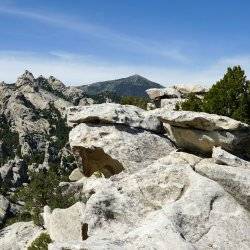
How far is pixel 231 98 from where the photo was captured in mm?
50969

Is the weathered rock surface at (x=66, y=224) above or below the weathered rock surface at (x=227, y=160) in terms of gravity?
below

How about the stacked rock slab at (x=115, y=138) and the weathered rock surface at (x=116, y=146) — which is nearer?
the weathered rock surface at (x=116, y=146)

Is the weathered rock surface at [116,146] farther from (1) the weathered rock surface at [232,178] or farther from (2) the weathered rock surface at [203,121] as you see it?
(1) the weathered rock surface at [232,178]

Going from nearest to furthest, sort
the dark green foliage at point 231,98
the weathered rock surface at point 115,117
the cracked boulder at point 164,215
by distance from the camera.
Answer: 1. the cracked boulder at point 164,215
2. the weathered rock surface at point 115,117
3. the dark green foliage at point 231,98

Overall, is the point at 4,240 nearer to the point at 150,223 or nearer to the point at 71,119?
the point at 71,119

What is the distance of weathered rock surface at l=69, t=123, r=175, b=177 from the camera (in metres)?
→ 41.5

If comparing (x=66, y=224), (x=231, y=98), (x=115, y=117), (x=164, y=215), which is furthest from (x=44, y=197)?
(x=164, y=215)

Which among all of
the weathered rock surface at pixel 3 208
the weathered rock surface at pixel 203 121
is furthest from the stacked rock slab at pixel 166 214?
the weathered rock surface at pixel 3 208

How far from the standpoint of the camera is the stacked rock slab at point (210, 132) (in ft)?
121

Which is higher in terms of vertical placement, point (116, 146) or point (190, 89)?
point (190, 89)

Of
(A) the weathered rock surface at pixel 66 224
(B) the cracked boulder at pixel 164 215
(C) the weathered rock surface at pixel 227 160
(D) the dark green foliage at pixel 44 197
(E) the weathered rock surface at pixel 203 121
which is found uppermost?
(E) the weathered rock surface at pixel 203 121

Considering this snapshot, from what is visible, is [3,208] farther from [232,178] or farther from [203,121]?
[232,178]

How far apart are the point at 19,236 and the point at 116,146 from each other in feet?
57.0

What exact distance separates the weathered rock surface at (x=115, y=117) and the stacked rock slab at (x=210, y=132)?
5.38 m
